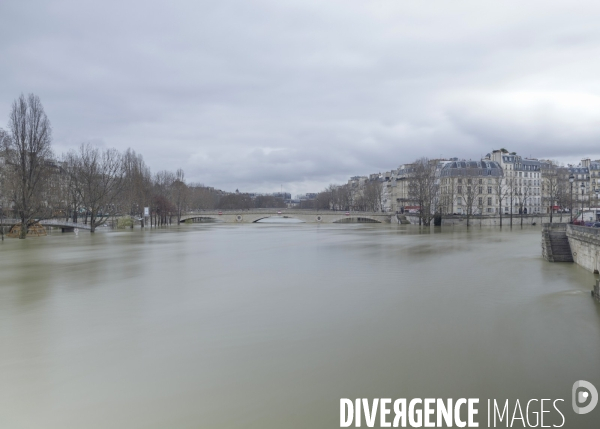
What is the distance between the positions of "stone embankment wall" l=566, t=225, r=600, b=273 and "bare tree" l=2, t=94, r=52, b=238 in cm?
4410

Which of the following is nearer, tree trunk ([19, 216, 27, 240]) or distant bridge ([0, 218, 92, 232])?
tree trunk ([19, 216, 27, 240])

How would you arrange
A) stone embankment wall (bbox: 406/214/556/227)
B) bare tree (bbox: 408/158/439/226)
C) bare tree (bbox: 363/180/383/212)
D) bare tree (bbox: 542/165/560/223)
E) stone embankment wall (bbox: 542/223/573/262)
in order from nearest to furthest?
stone embankment wall (bbox: 542/223/573/262)
bare tree (bbox: 408/158/439/226)
stone embankment wall (bbox: 406/214/556/227)
bare tree (bbox: 542/165/560/223)
bare tree (bbox: 363/180/383/212)

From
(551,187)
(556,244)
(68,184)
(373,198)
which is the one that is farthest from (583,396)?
(373,198)

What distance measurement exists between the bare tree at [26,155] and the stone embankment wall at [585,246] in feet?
145

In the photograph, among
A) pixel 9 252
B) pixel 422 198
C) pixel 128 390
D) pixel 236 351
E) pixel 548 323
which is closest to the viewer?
pixel 128 390

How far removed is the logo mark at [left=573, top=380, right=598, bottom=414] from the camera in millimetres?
7551

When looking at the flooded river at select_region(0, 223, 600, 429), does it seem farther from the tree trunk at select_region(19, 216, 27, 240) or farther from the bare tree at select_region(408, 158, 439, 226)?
the bare tree at select_region(408, 158, 439, 226)

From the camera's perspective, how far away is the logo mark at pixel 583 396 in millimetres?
7551

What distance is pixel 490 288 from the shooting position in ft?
57.0

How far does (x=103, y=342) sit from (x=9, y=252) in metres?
26.4

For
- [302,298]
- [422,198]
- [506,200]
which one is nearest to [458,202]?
[506,200]

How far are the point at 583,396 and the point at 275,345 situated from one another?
554cm

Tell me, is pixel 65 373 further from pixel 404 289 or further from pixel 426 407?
pixel 404 289

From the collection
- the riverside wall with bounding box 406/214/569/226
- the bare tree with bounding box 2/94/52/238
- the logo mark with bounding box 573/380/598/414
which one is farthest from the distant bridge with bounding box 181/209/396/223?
the logo mark with bounding box 573/380/598/414
